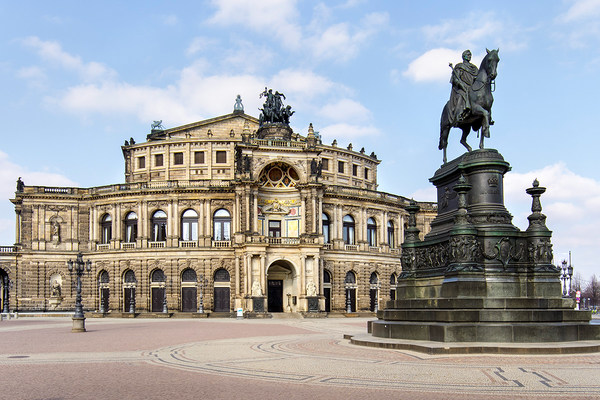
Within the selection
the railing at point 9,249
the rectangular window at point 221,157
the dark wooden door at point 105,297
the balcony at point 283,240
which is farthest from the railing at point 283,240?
the railing at point 9,249

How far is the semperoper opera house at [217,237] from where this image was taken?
65.3 metres

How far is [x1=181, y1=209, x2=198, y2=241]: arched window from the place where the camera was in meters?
70.6

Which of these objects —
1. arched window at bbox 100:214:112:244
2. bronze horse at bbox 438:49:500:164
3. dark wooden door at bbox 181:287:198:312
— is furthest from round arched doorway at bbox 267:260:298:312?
bronze horse at bbox 438:49:500:164

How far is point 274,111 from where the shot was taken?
72375 millimetres

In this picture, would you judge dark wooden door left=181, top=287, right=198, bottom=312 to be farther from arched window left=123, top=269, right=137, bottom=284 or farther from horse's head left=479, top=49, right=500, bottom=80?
horse's head left=479, top=49, right=500, bottom=80

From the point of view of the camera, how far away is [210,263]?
68812mm

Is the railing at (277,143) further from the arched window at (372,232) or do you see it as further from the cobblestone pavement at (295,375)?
the cobblestone pavement at (295,375)

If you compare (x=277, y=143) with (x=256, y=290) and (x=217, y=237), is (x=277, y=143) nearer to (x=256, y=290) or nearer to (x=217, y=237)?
(x=217, y=237)

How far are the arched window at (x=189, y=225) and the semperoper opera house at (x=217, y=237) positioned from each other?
0.11 m

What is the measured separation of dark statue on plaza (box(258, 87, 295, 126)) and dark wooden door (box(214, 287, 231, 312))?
61.1 ft

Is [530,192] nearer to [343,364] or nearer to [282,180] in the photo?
[343,364]

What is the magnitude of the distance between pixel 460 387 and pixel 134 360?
977cm

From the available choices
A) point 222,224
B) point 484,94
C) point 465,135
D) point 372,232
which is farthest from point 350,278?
point 484,94

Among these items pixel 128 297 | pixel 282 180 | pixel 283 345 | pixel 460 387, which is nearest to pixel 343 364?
pixel 460 387
